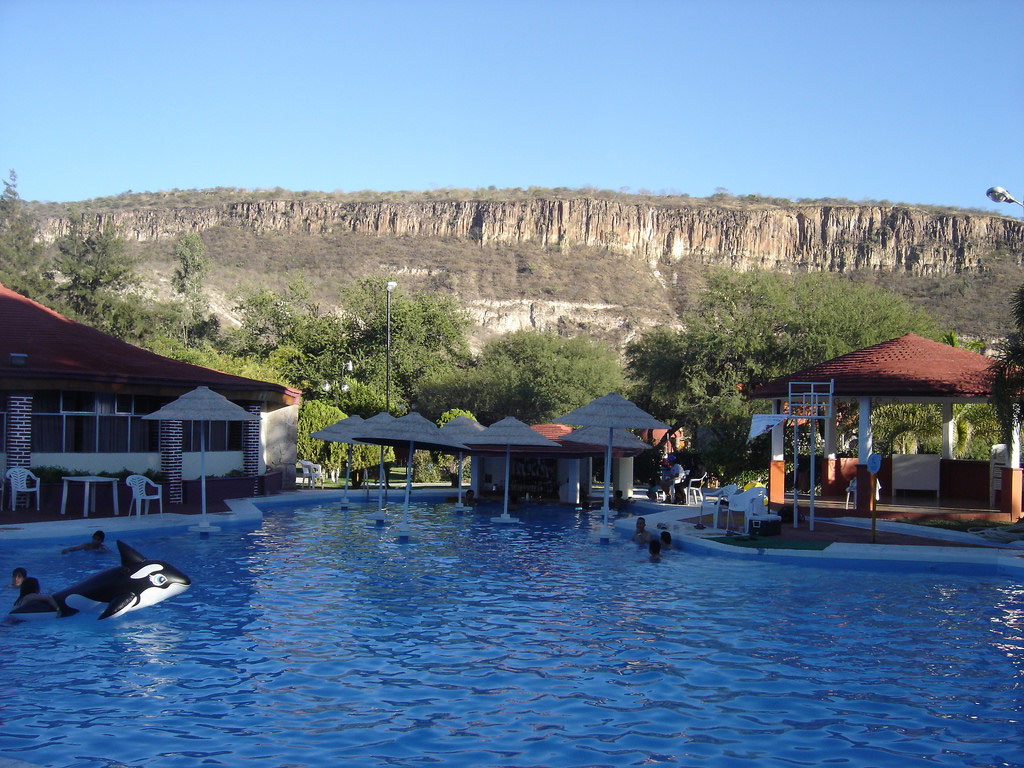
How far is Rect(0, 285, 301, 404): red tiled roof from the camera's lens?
19906 millimetres

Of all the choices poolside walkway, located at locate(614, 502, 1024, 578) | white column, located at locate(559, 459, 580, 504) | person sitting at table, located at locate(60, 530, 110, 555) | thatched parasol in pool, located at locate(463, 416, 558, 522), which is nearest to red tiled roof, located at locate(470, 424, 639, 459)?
white column, located at locate(559, 459, 580, 504)

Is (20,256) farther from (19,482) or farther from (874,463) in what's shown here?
(874,463)

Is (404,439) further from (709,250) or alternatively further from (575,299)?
(709,250)

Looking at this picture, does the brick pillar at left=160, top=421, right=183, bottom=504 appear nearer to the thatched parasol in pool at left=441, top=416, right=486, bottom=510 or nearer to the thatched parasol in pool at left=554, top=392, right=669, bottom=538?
the thatched parasol in pool at left=441, top=416, right=486, bottom=510

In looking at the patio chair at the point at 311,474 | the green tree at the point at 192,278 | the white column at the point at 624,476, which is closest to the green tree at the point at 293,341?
the green tree at the point at 192,278

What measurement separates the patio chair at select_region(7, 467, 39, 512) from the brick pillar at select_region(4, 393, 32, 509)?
0.17 m

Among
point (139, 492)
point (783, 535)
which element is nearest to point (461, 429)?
point (139, 492)

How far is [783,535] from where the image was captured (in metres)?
18.1

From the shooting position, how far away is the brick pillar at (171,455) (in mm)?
22078

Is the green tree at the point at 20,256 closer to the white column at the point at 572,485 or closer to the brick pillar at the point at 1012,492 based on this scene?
the white column at the point at 572,485

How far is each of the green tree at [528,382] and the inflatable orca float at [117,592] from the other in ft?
94.9

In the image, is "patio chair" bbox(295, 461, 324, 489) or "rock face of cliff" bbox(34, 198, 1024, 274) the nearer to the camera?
"patio chair" bbox(295, 461, 324, 489)

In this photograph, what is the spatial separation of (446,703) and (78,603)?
5.75 meters

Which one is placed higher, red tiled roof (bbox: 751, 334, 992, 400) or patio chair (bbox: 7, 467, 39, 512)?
red tiled roof (bbox: 751, 334, 992, 400)
